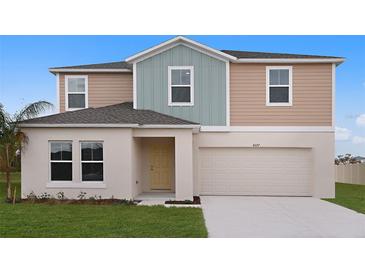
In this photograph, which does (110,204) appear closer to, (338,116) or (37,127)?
(37,127)

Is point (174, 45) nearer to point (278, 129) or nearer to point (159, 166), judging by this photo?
point (159, 166)

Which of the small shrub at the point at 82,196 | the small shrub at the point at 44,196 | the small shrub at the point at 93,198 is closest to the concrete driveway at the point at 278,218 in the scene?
the small shrub at the point at 93,198

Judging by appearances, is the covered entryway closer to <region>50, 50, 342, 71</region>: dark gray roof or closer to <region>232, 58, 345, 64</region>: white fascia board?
<region>50, 50, 342, 71</region>: dark gray roof

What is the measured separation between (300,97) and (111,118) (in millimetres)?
8006

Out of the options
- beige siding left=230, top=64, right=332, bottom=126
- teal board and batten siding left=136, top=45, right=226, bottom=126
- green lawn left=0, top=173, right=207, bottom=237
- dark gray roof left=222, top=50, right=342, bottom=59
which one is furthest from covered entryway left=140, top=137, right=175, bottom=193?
dark gray roof left=222, top=50, right=342, bottom=59

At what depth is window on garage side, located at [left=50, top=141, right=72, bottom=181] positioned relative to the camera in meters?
14.1

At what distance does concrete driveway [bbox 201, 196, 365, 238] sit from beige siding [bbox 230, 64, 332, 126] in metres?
3.46

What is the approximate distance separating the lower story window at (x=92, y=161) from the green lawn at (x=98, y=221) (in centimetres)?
173

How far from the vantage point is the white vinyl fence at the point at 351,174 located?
2644 cm

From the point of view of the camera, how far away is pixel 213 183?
54.5ft

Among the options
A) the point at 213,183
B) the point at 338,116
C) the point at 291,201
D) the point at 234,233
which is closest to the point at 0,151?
the point at 213,183

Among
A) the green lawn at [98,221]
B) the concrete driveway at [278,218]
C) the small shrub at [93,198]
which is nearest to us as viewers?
the green lawn at [98,221]

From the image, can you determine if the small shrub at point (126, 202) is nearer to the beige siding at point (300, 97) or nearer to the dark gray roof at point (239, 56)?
the beige siding at point (300, 97)

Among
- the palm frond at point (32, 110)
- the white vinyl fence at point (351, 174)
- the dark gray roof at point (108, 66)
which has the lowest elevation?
the white vinyl fence at point (351, 174)
